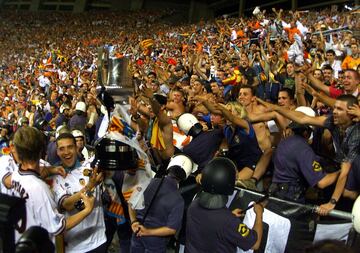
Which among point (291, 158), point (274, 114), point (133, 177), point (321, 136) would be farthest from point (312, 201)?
point (133, 177)

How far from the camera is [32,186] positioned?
9.38 ft

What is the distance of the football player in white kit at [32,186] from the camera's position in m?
2.85

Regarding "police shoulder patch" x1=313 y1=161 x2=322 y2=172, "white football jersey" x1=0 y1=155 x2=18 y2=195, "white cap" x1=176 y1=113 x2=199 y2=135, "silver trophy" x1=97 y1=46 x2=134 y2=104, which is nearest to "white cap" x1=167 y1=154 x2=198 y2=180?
"white cap" x1=176 y1=113 x2=199 y2=135

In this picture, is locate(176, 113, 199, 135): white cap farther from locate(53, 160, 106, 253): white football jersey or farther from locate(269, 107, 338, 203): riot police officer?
locate(53, 160, 106, 253): white football jersey

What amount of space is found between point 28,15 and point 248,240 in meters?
42.0

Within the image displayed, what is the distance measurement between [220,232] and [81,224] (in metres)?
1.23

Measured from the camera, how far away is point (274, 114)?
523 centimetres

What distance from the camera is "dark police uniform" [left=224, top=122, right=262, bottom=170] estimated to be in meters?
5.03

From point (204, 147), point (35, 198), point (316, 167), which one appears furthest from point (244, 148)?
point (35, 198)

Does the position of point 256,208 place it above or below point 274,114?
below

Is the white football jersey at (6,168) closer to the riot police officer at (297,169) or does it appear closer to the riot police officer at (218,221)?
the riot police officer at (218,221)

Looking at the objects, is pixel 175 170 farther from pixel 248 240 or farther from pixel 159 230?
pixel 248 240

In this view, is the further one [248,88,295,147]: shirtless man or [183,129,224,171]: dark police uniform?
[248,88,295,147]: shirtless man

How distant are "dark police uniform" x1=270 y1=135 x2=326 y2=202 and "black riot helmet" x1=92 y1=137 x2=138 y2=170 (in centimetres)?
146
